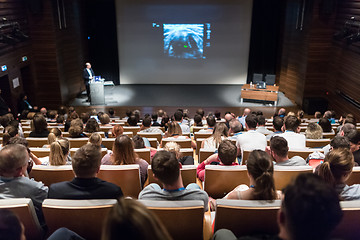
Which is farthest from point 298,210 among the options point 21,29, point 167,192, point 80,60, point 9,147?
point 80,60

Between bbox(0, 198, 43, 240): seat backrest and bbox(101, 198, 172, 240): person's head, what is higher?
bbox(101, 198, 172, 240): person's head

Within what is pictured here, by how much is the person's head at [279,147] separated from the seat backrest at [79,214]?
1848 millimetres

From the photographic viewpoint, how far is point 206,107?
35.1ft

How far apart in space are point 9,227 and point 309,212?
4.33ft

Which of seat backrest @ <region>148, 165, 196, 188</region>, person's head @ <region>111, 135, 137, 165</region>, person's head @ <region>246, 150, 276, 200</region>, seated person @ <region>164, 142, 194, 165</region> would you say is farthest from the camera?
seated person @ <region>164, 142, 194, 165</region>

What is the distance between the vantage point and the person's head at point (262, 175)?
220 cm

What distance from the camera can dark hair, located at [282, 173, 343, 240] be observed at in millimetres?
1263

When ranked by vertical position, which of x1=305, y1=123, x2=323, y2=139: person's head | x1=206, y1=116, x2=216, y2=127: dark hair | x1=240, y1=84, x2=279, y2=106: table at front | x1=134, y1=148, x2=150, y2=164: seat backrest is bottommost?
x1=240, y1=84, x2=279, y2=106: table at front

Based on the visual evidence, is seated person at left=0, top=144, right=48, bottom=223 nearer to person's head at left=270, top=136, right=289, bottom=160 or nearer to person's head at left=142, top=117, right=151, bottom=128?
person's head at left=270, top=136, right=289, bottom=160

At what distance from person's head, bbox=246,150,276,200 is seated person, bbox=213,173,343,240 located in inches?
34.3

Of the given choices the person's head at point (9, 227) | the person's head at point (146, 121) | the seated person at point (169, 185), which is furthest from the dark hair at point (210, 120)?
the person's head at point (9, 227)

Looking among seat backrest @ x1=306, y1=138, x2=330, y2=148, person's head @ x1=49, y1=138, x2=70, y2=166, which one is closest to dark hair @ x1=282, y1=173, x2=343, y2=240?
person's head @ x1=49, y1=138, x2=70, y2=166

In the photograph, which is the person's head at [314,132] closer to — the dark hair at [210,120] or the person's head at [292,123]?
the person's head at [292,123]

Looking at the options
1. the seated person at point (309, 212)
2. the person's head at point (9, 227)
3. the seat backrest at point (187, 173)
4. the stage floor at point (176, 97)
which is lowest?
the stage floor at point (176, 97)
